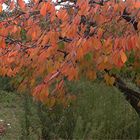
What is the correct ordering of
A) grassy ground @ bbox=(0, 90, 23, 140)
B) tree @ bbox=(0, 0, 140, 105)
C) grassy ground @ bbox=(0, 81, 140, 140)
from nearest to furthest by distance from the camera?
tree @ bbox=(0, 0, 140, 105), grassy ground @ bbox=(0, 81, 140, 140), grassy ground @ bbox=(0, 90, 23, 140)

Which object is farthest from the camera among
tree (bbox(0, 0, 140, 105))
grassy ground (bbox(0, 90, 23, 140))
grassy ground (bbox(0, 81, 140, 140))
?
grassy ground (bbox(0, 90, 23, 140))

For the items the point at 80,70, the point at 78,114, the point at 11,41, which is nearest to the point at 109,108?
the point at 78,114

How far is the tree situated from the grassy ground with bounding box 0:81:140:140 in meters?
1.37

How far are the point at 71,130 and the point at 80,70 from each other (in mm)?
2470

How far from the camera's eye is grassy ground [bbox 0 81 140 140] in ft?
A: 17.3

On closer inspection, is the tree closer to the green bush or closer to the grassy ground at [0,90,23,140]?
the green bush

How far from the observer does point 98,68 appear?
3232 mm

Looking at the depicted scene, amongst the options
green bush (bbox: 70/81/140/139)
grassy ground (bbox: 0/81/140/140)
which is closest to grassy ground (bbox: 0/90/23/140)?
grassy ground (bbox: 0/81/140/140)

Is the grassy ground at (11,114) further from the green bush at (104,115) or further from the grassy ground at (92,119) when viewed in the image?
the green bush at (104,115)

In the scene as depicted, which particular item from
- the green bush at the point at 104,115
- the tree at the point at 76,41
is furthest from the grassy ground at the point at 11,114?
the tree at the point at 76,41

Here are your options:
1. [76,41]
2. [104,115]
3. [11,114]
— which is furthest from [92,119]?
[11,114]

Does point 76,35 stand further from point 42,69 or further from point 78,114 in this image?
point 78,114

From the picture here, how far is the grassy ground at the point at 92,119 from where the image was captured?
208 inches

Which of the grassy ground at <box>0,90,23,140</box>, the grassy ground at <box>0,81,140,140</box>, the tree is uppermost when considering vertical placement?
the tree
